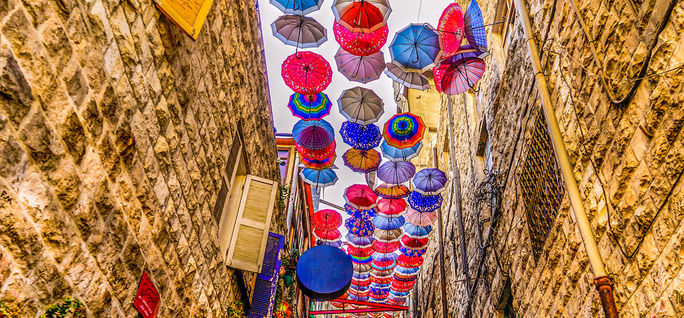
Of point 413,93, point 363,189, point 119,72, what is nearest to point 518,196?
point 119,72

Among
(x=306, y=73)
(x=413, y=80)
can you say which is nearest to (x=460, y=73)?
(x=413, y=80)

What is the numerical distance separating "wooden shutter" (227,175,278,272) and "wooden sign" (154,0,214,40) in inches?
137

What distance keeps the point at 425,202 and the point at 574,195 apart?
30.7 feet

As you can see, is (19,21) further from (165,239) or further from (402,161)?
(402,161)

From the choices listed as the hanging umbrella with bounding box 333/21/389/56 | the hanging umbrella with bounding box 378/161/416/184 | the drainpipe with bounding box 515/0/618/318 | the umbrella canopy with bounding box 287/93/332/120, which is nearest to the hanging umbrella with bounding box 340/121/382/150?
the umbrella canopy with bounding box 287/93/332/120

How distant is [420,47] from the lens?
8.96m

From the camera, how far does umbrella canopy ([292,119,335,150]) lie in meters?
11.4

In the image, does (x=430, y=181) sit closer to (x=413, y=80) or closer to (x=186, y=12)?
(x=413, y=80)

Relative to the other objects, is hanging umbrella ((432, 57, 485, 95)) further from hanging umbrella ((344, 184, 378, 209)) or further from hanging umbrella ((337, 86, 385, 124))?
hanging umbrella ((344, 184, 378, 209))

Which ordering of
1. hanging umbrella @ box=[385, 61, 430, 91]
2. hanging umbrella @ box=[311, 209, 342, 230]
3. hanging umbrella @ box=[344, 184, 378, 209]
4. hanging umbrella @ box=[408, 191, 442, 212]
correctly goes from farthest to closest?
1. hanging umbrella @ box=[311, 209, 342, 230]
2. hanging umbrella @ box=[344, 184, 378, 209]
3. hanging umbrella @ box=[408, 191, 442, 212]
4. hanging umbrella @ box=[385, 61, 430, 91]

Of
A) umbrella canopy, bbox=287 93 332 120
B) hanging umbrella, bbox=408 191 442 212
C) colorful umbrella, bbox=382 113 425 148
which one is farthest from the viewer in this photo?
hanging umbrella, bbox=408 191 442 212

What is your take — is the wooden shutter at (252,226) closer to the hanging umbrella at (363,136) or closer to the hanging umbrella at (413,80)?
the hanging umbrella at (413,80)

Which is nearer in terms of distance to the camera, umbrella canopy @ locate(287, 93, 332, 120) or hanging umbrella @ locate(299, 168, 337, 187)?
umbrella canopy @ locate(287, 93, 332, 120)

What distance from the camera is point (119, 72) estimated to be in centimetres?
330
